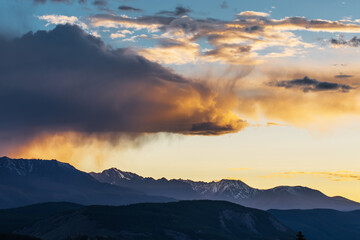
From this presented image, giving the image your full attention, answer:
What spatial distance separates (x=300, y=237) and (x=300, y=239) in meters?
1.35

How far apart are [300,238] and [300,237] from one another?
45.4 inches

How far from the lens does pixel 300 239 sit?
334 feet

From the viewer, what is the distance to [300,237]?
103250mm

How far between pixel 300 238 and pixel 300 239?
242 mm

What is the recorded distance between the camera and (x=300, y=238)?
102 m
